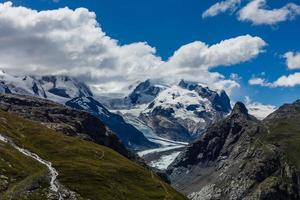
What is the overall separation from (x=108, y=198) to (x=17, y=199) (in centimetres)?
4705

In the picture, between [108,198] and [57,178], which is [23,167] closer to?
[57,178]

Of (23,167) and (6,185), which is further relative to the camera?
(23,167)

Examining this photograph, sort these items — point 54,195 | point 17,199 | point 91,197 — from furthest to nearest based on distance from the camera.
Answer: point 91,197
point 54,195
point 17,199

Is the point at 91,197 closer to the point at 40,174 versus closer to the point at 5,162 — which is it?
the point at 40,174

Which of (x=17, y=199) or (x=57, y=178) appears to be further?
(x=57, y=178)

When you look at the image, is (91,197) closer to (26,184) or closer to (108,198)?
(108,198)

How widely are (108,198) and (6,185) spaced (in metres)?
38.7

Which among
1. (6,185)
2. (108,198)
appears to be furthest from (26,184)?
(108,198)

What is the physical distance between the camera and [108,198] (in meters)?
199

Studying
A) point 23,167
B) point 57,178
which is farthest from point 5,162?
point 57,178

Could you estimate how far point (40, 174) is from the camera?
640 feet

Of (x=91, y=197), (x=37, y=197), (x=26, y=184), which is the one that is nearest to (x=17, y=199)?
(x=37, y=197)

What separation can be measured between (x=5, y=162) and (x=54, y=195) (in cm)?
3201

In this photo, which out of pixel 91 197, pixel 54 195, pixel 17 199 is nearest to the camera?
pixel 17 199
